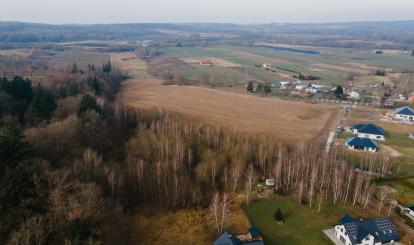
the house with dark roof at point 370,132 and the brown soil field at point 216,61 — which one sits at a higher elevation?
the brown soil field at point 216,61

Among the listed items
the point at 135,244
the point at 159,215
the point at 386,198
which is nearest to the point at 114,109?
the point at 159,215

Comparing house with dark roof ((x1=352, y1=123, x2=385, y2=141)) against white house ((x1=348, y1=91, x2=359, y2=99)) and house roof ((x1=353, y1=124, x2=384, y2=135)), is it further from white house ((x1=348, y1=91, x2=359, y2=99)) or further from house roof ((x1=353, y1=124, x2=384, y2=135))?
white house ((x1=348, y1=91, x2=359, y2=99))

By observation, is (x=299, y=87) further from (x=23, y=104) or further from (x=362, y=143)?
(x=23, y=104)

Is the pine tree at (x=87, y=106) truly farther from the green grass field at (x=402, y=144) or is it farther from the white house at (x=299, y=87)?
the white house at (x=299, y=87)

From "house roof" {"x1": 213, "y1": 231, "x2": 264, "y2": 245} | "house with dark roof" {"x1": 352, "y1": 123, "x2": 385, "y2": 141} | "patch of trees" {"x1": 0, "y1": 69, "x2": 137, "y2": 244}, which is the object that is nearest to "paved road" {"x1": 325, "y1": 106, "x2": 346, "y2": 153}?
"house with dark roof" {"x1": 352, "y1": 123, "x2": 385, "y2": 141}

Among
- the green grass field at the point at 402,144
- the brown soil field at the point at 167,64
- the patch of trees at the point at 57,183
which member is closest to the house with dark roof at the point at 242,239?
the patch of trees at the point at 57,183

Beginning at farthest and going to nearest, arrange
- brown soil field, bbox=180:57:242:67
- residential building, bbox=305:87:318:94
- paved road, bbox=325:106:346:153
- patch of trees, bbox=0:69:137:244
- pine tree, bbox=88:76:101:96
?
1. brown soil field, bbox=180:57:242:67
2. residential building, bbox=305:87:318:94
3. pine tree, bbox=88:76:101:96
4. paved road, bbox=325:106:346:153
5. patch of trees, bbox=0:69:137:244
